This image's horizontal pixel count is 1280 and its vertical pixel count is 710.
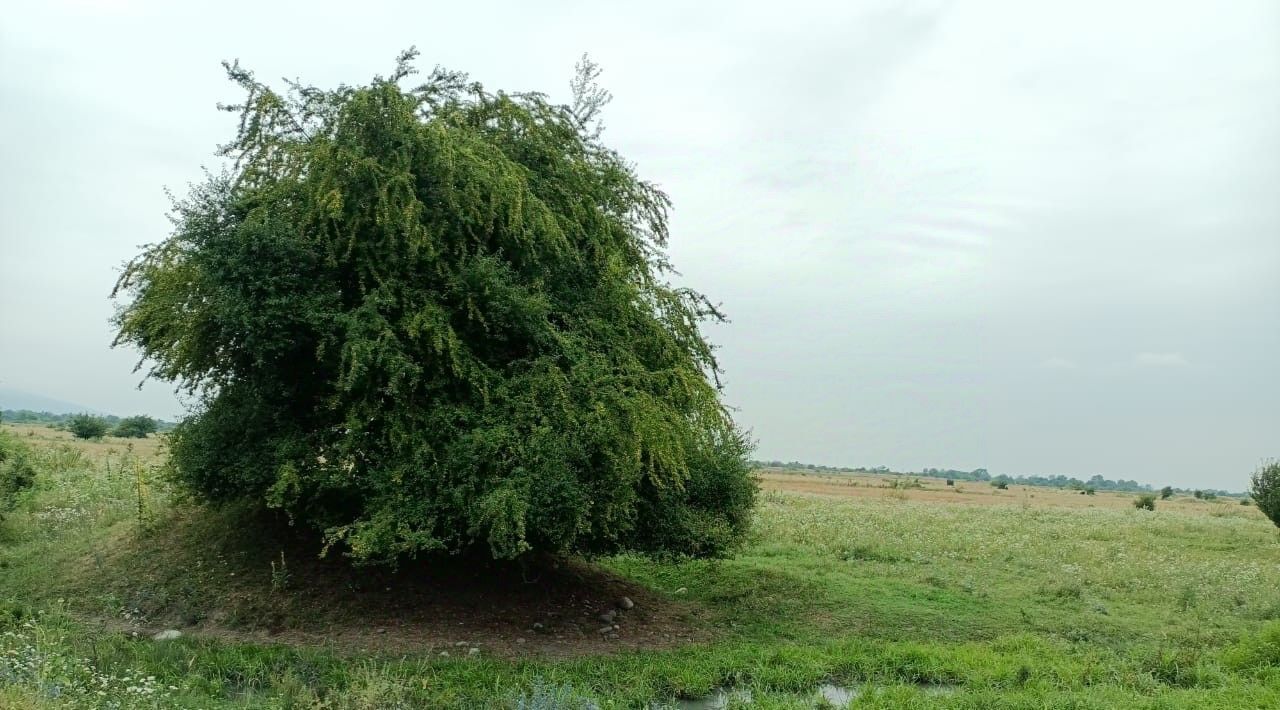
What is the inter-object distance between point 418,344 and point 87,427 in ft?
149

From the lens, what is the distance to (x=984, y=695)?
9906mm

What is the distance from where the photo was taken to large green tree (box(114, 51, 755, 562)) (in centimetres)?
1157

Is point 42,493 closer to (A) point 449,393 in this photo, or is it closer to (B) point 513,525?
(A) point 449,393

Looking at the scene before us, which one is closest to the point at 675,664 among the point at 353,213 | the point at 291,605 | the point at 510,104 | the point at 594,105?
the point at 291,605

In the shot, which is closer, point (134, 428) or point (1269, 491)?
point (1269, 491)

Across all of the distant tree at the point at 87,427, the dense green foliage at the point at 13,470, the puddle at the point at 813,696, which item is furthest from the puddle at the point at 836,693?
the distant tree at the point at 87,427

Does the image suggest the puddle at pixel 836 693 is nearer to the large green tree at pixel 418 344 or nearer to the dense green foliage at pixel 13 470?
the large green tree at pixel 418 344

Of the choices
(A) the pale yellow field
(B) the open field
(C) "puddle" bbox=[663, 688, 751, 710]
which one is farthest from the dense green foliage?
(A) the pale yellow field

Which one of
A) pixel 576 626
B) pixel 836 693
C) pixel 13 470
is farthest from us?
pixel 13 470

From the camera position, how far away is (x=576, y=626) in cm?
1329

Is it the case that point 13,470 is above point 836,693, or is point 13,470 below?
above

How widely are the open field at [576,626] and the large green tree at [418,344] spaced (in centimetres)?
128

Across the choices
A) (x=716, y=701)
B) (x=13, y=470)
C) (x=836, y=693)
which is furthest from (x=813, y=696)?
(x=13, y=470)

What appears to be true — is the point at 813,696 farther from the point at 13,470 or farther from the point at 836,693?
the point at 13,470
